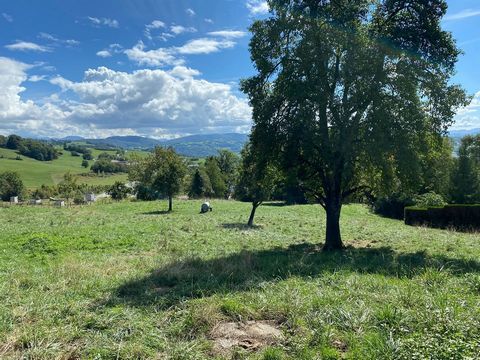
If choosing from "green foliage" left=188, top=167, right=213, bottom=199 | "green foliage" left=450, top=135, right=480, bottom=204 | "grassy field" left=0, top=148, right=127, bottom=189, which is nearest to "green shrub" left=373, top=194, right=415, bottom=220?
"green foliage" left=450, top=135, right=480, bottom=204

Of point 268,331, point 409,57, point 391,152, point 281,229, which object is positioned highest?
point 409,57

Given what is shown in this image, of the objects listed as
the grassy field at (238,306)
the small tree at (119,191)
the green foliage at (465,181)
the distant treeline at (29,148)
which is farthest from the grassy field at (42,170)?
the grassy field at (238,306)

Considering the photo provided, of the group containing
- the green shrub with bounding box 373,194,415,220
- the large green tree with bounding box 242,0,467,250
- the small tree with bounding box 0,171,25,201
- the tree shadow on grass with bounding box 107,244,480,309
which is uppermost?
Result: the large green tree with bounding box 242,0,467,250

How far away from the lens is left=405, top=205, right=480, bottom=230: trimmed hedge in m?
27.9

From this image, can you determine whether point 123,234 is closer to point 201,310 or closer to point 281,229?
point 281,229

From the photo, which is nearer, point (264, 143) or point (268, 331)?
point (268, 331)

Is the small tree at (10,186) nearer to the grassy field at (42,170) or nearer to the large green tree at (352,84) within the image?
the grassy field at (42,170)

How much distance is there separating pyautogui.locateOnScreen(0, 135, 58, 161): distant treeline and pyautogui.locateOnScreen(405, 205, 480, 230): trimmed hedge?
158731 millimetres

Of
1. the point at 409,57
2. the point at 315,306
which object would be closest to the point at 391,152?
the point at 409,57

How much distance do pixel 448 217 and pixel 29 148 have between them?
563 feet

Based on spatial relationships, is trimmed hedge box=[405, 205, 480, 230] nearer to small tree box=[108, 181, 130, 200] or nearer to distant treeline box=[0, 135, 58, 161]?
small tree box=[108, 181, 130, 200]

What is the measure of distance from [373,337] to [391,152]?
35.7ft

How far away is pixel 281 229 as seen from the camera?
86.8 ft

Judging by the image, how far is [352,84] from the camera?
51.6 feet
